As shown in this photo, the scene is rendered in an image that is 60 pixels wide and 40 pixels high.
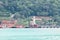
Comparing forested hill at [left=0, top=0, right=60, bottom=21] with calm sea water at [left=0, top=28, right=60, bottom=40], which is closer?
calm sea water at [left=0, top=28, right=60, bottom=40]

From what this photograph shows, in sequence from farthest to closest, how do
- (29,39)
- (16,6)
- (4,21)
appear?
(16,6) < (4,21) < (29,39)

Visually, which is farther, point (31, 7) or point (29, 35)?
point (31, 7)

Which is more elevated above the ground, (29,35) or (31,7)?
(31,7)

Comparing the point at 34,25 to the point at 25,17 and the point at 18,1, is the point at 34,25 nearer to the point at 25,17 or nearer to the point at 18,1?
the point at 25,17

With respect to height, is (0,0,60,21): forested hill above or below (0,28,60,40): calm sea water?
above

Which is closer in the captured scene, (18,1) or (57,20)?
(57,20)

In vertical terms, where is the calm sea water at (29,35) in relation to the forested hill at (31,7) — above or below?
below

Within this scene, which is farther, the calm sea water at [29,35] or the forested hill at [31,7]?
the forested hill at [31,7]

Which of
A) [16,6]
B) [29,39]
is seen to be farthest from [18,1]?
[29,39]
